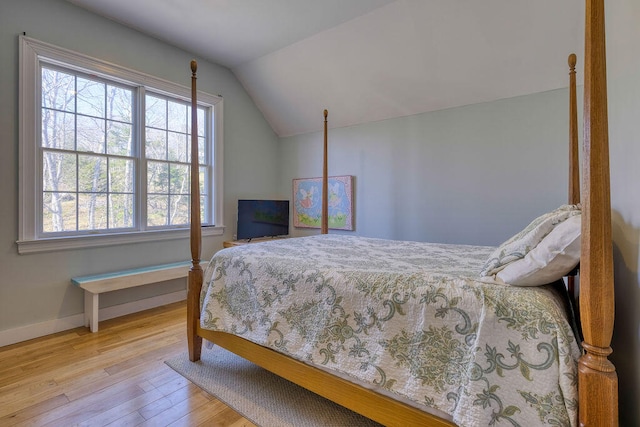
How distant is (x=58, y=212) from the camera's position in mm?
2768

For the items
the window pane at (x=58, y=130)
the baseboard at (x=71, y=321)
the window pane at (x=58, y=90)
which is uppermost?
the window pane at (x=58, y=90)

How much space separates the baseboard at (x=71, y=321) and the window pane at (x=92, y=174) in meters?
1.19

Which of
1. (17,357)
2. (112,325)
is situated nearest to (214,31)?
(112,325)

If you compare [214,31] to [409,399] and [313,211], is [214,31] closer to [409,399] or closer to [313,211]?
[313,211]

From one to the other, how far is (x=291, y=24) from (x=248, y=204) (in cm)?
216

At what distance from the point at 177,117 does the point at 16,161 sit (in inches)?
61.8

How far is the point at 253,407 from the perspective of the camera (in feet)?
5.68

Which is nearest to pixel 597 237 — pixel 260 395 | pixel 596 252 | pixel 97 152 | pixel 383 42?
pixel 596 252

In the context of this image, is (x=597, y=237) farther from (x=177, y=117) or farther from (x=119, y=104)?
(x=177, y=117)

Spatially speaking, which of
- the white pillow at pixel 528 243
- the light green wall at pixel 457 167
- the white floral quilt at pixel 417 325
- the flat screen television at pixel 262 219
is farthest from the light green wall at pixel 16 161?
the white pillow at pixel 528 243

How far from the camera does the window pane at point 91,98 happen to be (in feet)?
9.46

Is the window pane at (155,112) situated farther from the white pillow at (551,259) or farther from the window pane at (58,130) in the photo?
the white pillow at (551,259)

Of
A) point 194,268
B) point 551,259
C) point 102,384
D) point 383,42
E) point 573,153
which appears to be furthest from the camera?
point 383,42

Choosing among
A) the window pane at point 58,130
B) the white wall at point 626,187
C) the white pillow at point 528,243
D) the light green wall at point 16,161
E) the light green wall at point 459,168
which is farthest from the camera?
the light green wall at point 459,168
